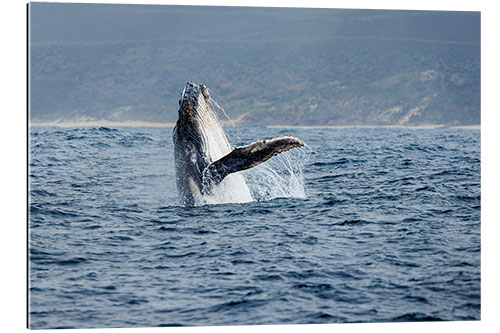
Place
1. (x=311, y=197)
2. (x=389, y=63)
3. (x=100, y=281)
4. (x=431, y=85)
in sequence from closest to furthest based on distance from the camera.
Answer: (x=100, y=281), (x=311, y=197), (x=431, y=85), (x=389, y=63)

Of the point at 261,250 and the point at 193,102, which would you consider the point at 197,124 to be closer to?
the point at 193,102

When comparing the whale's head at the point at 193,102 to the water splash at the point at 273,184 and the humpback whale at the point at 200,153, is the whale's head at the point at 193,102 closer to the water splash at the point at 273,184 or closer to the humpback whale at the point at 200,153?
the humpback whale at the point at 200,153

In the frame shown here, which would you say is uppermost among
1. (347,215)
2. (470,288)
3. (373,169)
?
(373,169)

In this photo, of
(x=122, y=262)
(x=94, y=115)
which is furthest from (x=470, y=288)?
(x=94, y=115)

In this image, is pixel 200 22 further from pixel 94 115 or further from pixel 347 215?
pixel 94 115

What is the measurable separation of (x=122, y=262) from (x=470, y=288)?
5840mm

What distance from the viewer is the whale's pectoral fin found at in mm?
12695

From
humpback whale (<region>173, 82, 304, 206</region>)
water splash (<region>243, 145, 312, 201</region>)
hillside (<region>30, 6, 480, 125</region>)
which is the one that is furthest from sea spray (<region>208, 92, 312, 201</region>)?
hillside (<region>30, 6, 480, 125</region>)

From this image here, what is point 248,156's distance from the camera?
13039 millimetres

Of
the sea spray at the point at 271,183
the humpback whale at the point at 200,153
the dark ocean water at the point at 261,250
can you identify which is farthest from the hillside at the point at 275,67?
the sea spray at the point at 271,183

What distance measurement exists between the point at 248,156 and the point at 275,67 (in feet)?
49.3

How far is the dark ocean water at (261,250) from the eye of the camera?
1111 centimetres

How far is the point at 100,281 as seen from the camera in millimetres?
11570

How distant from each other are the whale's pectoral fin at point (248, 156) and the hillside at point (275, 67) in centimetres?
312
